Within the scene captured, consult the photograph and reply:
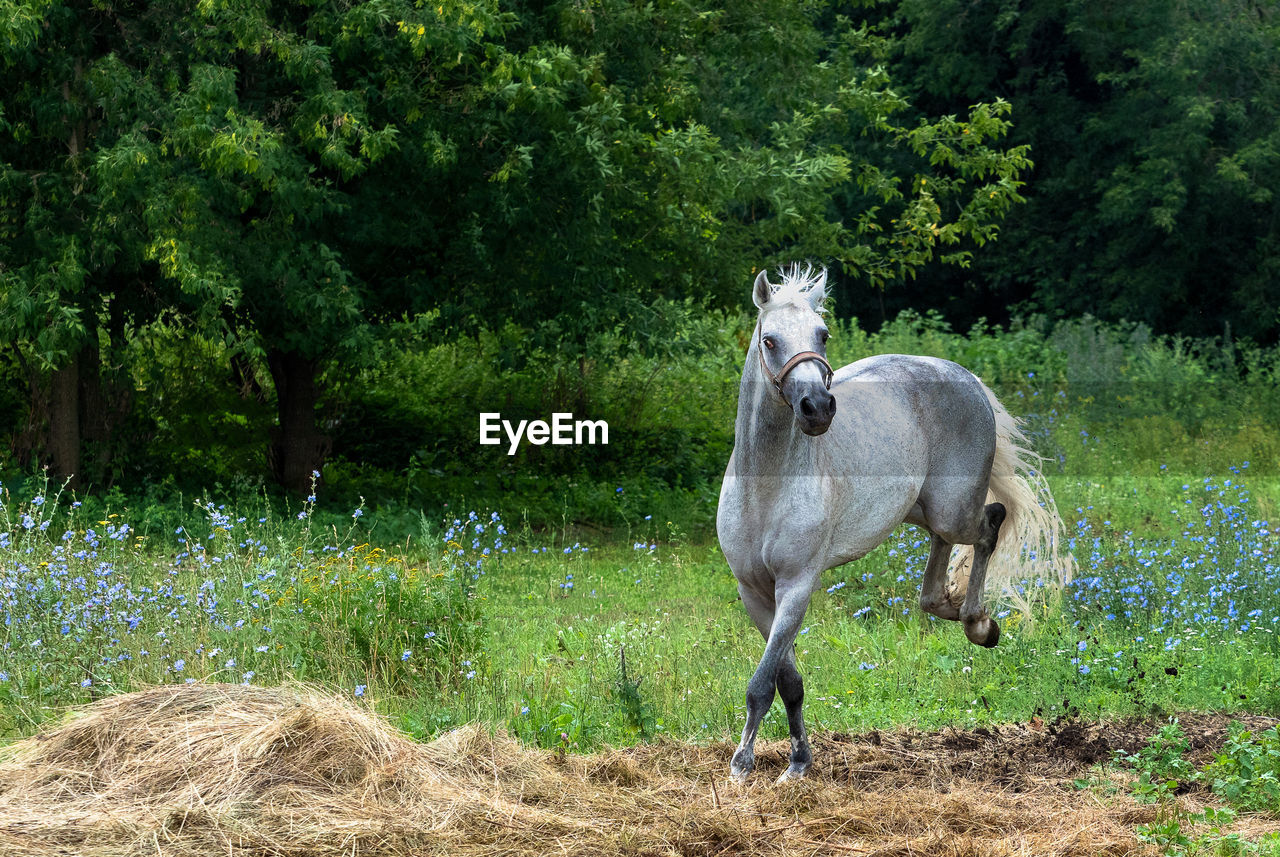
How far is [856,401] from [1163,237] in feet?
70.8

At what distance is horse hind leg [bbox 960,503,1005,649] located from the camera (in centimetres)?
576

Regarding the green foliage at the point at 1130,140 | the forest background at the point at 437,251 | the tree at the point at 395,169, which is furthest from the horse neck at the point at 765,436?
the green foliage at the point at 1130,140

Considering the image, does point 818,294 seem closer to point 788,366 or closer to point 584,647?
point 788,366

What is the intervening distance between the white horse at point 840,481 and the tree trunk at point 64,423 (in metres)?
8.84

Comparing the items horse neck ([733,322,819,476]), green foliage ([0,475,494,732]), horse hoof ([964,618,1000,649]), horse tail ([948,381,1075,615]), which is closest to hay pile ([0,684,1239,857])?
horse hoof ([964,618,1000,649])

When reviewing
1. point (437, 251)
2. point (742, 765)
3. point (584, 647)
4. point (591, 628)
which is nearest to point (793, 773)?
point (742, 765)

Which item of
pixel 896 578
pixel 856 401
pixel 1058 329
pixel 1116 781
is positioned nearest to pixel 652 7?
pixel 896 578

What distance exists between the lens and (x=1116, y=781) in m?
5.39

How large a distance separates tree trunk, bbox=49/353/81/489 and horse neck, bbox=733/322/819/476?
8951mm

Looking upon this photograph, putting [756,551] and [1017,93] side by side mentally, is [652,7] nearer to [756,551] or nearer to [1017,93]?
[756,551]

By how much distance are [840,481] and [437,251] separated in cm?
830

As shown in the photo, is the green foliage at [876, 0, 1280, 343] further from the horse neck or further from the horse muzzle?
the horse muzzle

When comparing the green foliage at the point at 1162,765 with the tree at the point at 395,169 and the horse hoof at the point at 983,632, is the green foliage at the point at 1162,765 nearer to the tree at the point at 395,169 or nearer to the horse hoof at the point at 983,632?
the horse hoof at the point at 983,632

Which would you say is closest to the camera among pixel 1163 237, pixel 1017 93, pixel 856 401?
pixel 856 401
